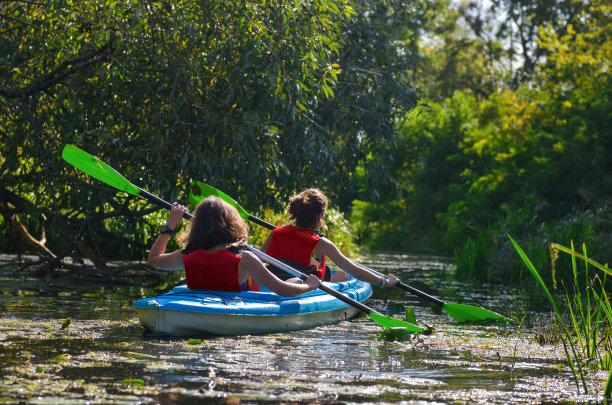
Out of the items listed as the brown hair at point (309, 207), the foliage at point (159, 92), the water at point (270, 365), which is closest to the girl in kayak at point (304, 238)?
the brown hair at point (309, 207)

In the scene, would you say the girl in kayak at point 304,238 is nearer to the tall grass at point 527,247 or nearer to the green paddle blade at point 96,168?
the green paddle blade at point 96,168

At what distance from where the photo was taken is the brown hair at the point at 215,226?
5598 mm

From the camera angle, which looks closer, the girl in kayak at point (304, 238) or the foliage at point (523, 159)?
the girl in kayak at point (304, 238)

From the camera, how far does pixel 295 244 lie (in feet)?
23.1

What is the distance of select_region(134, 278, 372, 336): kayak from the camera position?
552 cm

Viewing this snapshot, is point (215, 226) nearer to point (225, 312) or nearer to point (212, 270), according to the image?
point (212, 270)

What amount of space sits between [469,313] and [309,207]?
1698 millimetres

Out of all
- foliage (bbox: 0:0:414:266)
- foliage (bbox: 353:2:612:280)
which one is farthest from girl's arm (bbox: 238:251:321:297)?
foliage (bbox: 353:2:612:280)

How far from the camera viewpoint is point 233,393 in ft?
12.7

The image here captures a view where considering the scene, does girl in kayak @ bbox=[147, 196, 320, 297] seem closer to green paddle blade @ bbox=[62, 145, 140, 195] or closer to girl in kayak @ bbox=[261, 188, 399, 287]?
girl in kayak @ bbox=[261, 188, 399, 287]

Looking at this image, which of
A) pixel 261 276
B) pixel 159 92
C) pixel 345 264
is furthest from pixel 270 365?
pixel 159 92

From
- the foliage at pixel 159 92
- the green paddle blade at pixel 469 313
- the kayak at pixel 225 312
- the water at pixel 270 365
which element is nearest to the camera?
the water at pixel 270 365

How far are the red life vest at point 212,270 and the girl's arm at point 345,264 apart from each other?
1.30m

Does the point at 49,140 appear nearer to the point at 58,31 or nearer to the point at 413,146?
the point at 58,31
